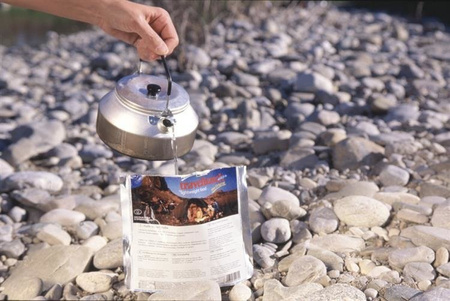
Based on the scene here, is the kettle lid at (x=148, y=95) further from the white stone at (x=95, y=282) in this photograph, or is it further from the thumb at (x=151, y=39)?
the white stone at (x=95, y=282)

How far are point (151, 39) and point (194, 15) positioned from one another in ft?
13.7

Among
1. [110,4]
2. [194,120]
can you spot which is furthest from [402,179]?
[110,4]

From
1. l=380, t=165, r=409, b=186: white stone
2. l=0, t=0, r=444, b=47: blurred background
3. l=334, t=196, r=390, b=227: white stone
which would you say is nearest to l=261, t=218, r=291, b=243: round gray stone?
l=334, t=196, r=390, b=227: white stone

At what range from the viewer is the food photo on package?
5.89 ft

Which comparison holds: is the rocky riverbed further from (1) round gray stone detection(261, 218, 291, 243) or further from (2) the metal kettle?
(2) the metal kettle

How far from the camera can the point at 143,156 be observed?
191 cm

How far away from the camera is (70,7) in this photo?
195 centimetres

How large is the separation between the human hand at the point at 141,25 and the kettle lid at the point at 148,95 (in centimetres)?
10

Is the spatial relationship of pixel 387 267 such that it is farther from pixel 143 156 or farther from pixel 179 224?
pixel 143 156

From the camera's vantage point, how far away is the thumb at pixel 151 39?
6.10 feet

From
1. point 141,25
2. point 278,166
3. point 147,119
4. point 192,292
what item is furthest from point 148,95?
point 278,166

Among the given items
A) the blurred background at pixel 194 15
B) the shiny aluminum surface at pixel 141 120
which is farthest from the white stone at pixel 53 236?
the blurred background at pixel 194 15

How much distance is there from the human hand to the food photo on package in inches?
16.3

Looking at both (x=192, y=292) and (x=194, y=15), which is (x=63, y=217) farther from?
(x=194, y=15)
